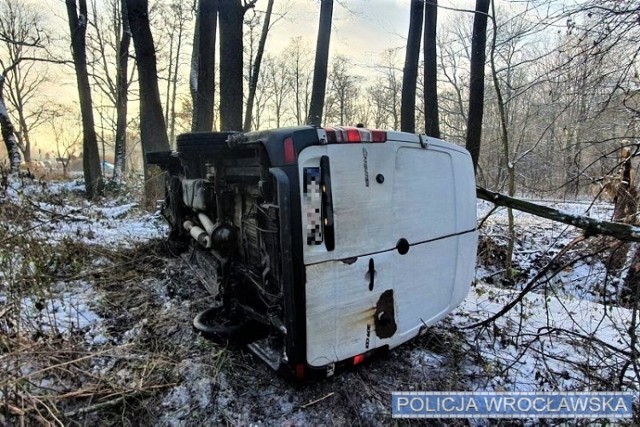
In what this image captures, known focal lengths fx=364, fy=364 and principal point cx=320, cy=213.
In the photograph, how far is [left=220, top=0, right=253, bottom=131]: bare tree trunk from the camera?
792 centimetres

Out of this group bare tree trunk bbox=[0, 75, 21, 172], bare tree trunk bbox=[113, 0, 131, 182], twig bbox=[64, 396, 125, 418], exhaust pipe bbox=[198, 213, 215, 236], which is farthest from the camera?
bare tree trunk bbox=[113, 0, 131, 182]

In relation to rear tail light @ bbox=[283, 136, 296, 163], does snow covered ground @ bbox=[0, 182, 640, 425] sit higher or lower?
lower

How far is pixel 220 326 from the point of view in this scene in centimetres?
320

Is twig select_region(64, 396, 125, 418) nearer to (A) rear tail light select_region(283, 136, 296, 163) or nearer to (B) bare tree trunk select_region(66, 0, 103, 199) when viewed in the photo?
(A) rear tail light select_region(283, 136, 296, 163)

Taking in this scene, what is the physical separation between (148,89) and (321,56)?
17.6 feet

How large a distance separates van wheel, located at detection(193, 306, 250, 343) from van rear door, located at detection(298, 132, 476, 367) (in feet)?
3.12

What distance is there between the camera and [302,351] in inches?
94.0

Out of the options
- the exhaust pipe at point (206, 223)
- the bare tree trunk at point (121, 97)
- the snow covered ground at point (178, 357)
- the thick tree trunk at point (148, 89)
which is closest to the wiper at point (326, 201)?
the snow covered ground at point (178, 357)

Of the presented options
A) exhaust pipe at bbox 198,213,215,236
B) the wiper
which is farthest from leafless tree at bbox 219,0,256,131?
the wiper

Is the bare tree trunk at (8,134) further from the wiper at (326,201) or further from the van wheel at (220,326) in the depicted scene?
the wiper at (326,201)

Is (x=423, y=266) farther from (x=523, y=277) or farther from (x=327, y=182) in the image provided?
(x=523, y=277)

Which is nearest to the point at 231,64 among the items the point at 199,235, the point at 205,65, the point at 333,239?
the point at 205,65

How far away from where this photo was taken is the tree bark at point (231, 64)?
312 inches

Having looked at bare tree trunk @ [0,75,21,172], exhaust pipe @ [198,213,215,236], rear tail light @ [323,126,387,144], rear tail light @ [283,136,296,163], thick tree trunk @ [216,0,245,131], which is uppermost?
thick tree trunk @ [216,0,245,131]
